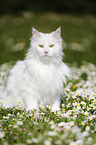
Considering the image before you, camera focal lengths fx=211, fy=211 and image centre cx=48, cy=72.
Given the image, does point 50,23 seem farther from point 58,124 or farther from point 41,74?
point 58,124

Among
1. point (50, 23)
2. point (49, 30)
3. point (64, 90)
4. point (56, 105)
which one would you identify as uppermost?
point (50, 23)

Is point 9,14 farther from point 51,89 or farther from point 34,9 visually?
point 51,89

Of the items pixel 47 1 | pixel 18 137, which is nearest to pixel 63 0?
pixel 47 1

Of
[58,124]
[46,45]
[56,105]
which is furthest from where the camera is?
[56,105]

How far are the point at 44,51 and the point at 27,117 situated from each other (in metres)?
1.54

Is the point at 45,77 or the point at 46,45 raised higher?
the point at 46,45

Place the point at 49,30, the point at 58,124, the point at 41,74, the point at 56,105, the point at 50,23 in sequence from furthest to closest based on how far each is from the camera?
the point at 50,23, the point at 49,30, the point at 56,105, the point at 41,74, the point at 58,124

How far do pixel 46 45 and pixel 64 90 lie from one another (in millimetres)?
2142

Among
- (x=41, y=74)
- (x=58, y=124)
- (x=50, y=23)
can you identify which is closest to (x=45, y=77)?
(x=41, y=74)

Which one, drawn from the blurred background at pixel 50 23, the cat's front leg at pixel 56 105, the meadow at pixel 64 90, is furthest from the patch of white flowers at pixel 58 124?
the blurred background at pixel 50 23

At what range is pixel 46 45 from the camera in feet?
16.1

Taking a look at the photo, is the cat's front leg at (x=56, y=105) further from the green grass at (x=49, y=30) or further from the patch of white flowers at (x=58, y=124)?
the green grass at (x=49, y=30)

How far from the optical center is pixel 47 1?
2711 cm

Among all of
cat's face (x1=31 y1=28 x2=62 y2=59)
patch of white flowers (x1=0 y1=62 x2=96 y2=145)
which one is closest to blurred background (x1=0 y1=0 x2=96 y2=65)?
cat's face (x1=31 y1=28 x2=62 y2=59)
